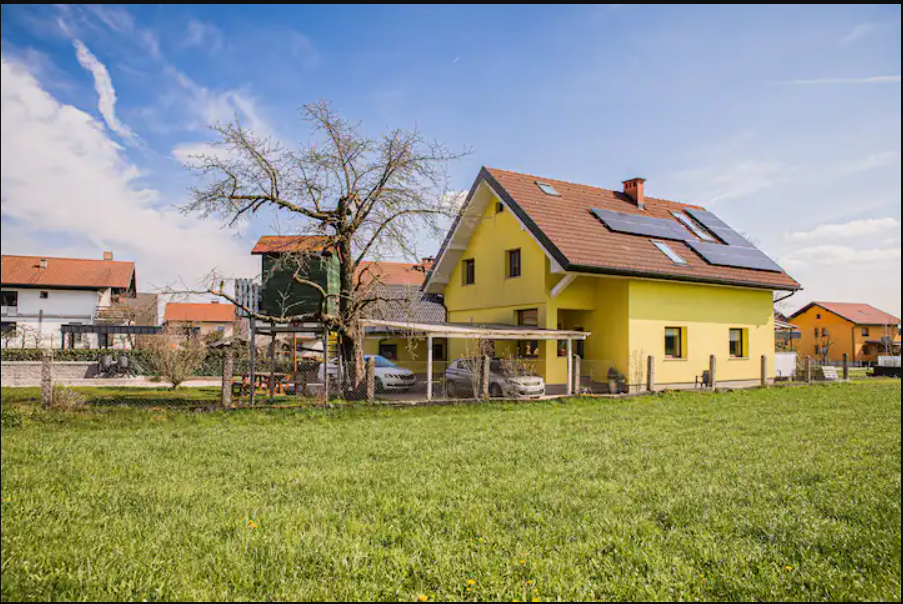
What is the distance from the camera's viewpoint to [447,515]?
5.12 metres

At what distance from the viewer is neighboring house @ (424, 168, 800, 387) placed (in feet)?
61.1

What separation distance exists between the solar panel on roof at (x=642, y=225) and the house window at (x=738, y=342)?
12.5 ft

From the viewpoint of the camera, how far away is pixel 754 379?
21984 millimetres

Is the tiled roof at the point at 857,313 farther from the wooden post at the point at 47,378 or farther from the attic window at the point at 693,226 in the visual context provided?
the wooden post at the point at 47,378

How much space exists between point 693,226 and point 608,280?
686 cm

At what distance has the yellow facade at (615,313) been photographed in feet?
61.5

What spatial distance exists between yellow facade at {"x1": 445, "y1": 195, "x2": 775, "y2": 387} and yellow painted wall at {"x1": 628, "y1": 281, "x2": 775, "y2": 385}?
32mm

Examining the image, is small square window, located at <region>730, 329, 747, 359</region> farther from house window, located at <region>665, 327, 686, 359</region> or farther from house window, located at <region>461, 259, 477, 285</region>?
house window, located at <region>461, 259, 477, 285</region>

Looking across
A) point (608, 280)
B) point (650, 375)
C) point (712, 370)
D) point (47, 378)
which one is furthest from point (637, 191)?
point (47, 378)

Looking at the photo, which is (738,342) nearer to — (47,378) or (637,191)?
(637,191)

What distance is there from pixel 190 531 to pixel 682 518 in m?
3.92

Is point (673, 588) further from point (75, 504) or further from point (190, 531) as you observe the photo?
point (75, 504)

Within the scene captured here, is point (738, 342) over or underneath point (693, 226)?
underneath

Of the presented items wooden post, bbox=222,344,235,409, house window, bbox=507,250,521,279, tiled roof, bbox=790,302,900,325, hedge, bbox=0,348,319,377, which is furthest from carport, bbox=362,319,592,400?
tiled roof, bbox=790,302,900,325
